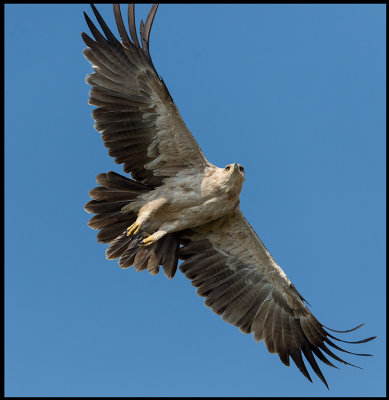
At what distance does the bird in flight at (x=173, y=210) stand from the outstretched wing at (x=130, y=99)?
0.02 metres

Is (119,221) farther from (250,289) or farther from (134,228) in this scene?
(250,289)

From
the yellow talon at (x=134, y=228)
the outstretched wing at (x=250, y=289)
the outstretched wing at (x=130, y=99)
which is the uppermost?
the outstretched wing at (x=130, y=99)

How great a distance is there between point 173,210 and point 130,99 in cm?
182

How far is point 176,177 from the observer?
9969 millimetres

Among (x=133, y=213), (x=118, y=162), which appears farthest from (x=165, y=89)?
(x=133, y=213)

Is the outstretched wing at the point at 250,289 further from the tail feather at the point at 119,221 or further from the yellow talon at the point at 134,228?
the yellow talon at the point at 134,228

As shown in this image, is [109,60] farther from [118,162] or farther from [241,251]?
[241,251]

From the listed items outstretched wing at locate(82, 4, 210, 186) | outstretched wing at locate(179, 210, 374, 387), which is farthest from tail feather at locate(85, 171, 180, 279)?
outstretched wing at locate(179, 210, 374, 387)

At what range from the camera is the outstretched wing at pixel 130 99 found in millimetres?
9562

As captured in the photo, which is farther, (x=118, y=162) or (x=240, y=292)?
(x=240, y=292)

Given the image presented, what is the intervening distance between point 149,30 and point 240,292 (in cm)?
443

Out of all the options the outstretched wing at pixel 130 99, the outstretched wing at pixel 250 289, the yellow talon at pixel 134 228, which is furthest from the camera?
the outstretched wing at pixel 250 289

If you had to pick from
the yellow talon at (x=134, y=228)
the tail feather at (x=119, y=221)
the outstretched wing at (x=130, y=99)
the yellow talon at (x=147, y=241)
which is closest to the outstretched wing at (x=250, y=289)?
the tail feather at (x=119, y=221)

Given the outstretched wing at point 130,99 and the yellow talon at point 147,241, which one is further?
the yellow talon at point 147,241
